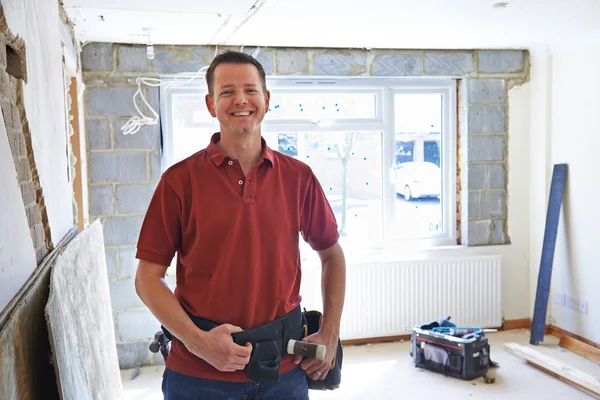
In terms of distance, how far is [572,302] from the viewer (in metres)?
4.24

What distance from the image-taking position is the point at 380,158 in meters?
4.51

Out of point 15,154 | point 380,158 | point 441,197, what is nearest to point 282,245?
point 15,154

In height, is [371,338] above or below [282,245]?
below

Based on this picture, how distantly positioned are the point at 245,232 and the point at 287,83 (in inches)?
117

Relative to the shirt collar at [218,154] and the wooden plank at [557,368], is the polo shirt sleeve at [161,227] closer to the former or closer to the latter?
the shirt collar at [218,154]

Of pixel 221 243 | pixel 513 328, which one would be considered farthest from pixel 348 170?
pixel 221 243

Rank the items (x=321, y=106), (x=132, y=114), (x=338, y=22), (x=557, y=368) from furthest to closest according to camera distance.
Result: (x=321, y=106) → (x=132, y=114) → (x=557, y=368) → (x=338, y=22)

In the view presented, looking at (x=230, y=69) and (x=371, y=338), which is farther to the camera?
(x=371, y=338)

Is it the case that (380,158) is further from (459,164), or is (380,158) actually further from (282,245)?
(282,245)

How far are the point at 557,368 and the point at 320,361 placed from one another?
107 inches

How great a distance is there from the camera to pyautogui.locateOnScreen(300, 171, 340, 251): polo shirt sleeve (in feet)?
5.32

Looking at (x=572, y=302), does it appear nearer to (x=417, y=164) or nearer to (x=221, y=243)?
(x=417, y=164)

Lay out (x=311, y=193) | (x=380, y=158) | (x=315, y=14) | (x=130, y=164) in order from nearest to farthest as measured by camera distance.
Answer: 1. (x=311, y=193)
2. (x=315, y=14)
3. (x=130, y=164)
4. (x=380, y=158)

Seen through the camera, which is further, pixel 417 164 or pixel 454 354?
pixel 417 164
